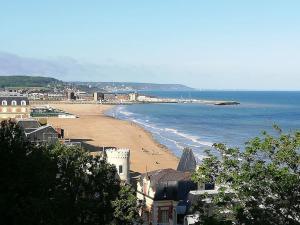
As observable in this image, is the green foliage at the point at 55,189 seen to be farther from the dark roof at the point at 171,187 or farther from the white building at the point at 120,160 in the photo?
the white building at the point at 120,160

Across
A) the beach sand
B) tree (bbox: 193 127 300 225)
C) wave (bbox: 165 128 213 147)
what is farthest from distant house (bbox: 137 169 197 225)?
wave (bbox: 165 128 213 147)

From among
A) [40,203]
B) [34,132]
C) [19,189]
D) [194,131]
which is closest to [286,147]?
[40,203]

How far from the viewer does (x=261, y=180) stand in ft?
54.9

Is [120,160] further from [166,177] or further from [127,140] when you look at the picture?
[127,140]

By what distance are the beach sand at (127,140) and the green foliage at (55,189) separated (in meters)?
36.2

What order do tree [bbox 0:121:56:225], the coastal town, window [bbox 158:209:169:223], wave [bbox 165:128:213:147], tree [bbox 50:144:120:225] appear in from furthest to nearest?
wave [bbox 165:128:213:147] → the coastal town → window [bbox 158:209:169:223] → tree [bbox 50:144:120:225] → tree [bbox 0:121:56:225]

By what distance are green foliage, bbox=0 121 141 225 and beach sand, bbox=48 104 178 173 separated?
36228 millimetres

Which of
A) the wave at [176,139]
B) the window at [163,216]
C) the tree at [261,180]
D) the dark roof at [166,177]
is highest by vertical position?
the tree at [261,180]

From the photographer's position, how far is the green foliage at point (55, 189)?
18312 mm

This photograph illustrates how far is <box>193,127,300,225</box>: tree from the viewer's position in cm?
1594

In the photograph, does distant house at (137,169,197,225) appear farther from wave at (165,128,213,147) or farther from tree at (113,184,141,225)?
wave at (165,128,213,147)

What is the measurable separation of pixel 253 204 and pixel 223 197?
3.72 ft

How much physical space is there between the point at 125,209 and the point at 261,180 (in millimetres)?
10062

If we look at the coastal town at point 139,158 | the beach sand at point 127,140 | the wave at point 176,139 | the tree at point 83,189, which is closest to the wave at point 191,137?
the wave at point 176,139
